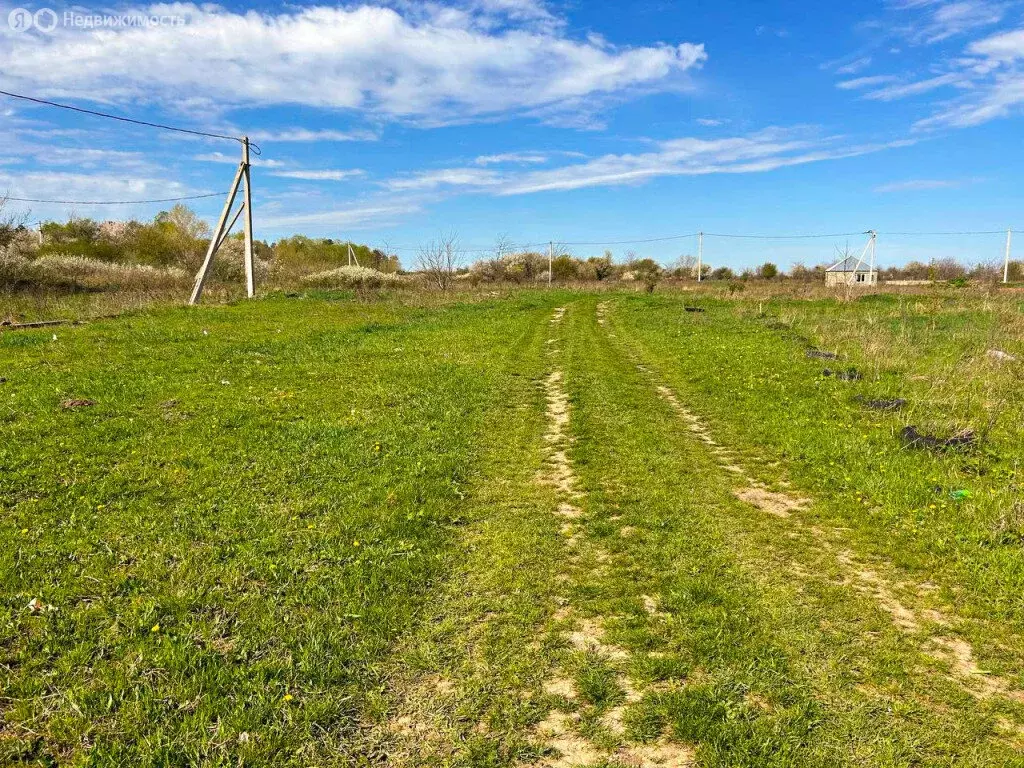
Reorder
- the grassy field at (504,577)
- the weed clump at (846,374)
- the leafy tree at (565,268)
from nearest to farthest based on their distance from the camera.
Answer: the grassy field at (504,577), the weed clump at (846,374), the leafy tree at (565,268)

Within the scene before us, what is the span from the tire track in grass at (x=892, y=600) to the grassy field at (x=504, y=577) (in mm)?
28

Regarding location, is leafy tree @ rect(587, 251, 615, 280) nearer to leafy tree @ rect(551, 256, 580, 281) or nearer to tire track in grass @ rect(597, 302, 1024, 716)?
leafy tree @ rect(551, 256, 580, 281)

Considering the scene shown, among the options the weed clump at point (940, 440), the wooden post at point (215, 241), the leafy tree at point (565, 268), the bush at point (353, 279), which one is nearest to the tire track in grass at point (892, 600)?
the weed clump at point (940, 440)

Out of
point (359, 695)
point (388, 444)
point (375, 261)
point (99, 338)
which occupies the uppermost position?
point (375, 261)

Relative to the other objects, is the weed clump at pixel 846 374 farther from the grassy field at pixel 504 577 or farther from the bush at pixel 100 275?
the bush at pixel 100 275

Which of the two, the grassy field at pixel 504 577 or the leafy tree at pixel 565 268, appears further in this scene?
the leafy tree at pixel 565 268

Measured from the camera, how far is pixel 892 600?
15.3ft

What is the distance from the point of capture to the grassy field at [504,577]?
3.32 meters

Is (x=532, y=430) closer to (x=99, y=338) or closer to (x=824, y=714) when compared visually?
(x=824, y=714)

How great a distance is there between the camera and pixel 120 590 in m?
4.54

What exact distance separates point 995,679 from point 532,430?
6.29 meters

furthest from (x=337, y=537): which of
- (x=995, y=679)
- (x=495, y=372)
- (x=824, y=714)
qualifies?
(x=495, y=372)

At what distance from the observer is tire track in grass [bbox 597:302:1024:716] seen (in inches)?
147

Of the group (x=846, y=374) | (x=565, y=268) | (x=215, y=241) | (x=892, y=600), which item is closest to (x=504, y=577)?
(x=892, y=600)
